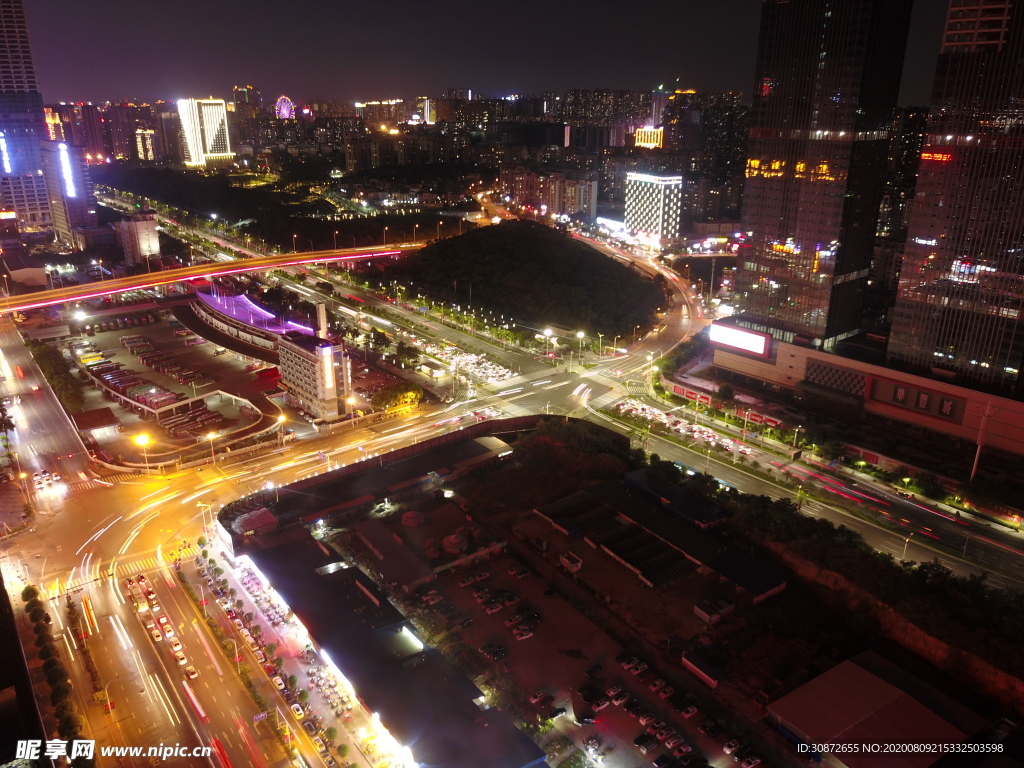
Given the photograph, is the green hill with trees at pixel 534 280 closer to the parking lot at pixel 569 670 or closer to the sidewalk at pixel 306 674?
the parking lot at pixel 569 670

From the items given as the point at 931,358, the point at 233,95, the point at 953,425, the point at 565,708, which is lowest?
the point at 565,708

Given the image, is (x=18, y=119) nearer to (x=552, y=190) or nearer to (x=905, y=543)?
(x=552, y=190)

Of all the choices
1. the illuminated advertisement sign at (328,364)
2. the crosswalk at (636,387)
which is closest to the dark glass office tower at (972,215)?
the crosswalk at (636,387)

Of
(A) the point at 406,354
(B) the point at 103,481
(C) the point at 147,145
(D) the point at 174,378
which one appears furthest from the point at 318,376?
(C) the point at 147,145

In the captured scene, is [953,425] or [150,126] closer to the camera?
[953,425]

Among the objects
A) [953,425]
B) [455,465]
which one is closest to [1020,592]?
[953,425]

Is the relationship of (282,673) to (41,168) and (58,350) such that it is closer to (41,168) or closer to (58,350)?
(58,350)
